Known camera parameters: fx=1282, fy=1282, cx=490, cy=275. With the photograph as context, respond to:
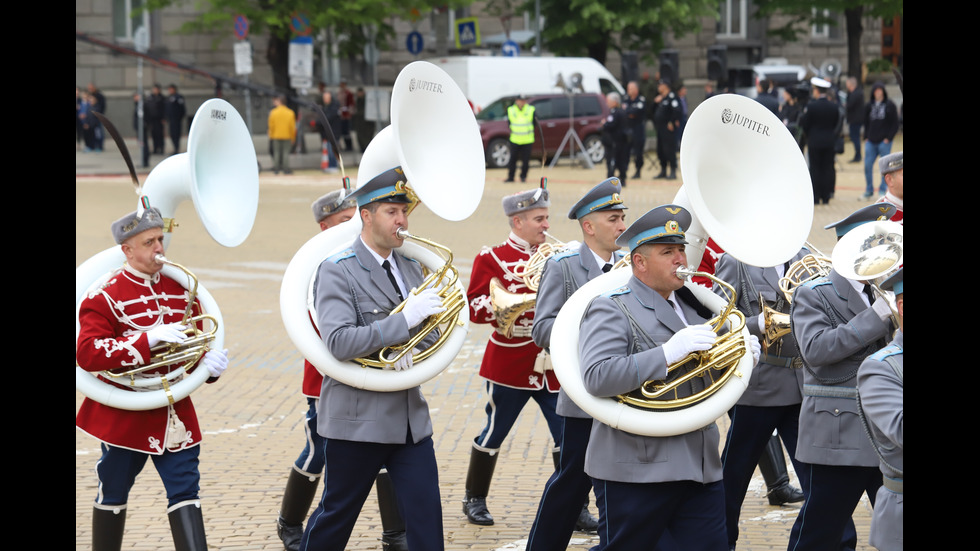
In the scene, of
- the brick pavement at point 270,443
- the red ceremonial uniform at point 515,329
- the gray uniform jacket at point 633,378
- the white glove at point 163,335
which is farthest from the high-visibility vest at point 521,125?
the gray uniform jacket at point 633,378

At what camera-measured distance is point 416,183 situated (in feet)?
17.0

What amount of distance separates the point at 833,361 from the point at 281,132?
23.0 m

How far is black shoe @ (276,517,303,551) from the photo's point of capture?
636 centimetres

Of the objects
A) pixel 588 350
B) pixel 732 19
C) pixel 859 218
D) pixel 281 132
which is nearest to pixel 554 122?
pixel 281 132

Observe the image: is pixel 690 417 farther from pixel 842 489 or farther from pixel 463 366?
pixel 463 366

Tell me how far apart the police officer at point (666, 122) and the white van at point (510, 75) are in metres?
4.40

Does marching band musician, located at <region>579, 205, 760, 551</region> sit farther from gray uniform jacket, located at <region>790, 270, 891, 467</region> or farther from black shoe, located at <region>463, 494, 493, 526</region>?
black shoe, located at <region>463, 494, 493, 526</region>

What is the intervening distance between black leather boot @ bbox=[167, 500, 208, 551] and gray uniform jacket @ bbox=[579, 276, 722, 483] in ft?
5.87

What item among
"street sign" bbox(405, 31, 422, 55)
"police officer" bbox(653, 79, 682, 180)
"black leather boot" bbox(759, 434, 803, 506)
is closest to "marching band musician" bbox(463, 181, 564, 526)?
"black leather boot" bbox(759, 434, 803, 506)

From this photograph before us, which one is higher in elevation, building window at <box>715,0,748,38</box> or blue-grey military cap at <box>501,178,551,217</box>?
building window at <box>715,0,748,38</box>

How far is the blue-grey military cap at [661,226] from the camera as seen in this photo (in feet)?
15.6

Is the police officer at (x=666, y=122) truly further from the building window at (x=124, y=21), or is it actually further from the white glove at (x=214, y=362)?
the building window at (x=124, y=21)

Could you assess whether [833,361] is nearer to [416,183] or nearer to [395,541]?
[416,183]
